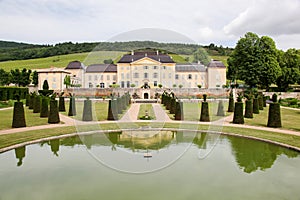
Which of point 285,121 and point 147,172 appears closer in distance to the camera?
point 147,172

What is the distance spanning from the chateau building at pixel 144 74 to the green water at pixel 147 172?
7316 mm

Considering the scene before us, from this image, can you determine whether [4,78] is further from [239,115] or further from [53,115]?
[239,115]

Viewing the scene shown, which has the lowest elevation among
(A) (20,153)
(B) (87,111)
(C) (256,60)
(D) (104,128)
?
(A) (20,153)

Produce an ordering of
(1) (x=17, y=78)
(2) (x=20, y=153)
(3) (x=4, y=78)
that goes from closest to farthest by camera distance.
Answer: (2) (x=20, y=153) < (1) (x=17, y=78) < (3) (x=4, y=78)

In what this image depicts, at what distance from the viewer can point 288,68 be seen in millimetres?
41844

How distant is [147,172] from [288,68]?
41.1 metres

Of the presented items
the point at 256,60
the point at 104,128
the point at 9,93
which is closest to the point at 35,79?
the point at 9,93

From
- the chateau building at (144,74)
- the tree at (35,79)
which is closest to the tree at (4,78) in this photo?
the tree at (35,79)

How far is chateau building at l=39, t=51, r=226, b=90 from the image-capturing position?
19875 millimetres

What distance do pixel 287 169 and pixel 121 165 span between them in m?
4.70

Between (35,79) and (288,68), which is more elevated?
(288,68)

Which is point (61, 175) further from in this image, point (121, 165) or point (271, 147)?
point (271, 147)

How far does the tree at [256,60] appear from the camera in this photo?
38.1 meters

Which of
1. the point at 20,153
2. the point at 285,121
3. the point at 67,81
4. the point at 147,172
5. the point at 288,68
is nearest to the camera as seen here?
the point at 147,172
